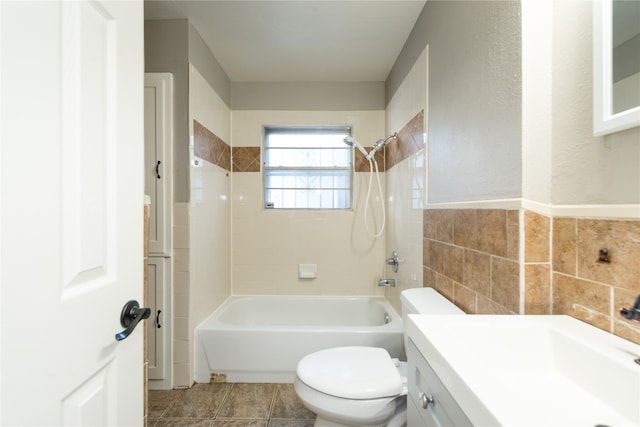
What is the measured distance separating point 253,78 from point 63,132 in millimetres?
2181

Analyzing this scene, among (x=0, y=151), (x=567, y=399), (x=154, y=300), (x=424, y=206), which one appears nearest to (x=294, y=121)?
(x=424, y=206)

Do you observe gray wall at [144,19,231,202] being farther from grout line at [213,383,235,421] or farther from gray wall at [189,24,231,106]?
grout line at [213,383,235,421]

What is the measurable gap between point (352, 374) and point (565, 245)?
2.95ft

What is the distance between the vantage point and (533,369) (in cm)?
66

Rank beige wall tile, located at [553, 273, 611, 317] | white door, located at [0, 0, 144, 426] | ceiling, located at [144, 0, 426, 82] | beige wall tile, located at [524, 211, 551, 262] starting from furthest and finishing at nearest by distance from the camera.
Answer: ceiling, located at [144, 0, 426, 82] < beige wall tile, located at [524, 211, 551, 262] < beige wall tile, located at [553, 273, 611, 317] < white door, located at [0, 0, 144, 426]

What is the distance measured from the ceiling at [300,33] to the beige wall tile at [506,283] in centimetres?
149

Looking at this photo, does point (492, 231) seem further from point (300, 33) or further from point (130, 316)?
point (300, 33)

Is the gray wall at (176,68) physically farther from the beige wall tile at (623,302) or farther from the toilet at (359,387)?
the beige wall tile at (623,302)

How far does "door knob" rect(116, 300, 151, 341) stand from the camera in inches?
25.5

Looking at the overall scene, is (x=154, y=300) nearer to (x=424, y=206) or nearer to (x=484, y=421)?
(x=424, y=206)

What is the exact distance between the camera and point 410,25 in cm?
174

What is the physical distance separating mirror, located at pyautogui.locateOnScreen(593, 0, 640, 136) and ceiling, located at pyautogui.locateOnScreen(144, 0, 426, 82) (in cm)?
112

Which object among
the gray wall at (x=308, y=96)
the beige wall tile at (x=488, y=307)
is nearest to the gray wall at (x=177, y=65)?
the gray wall at (x=308, y=96)

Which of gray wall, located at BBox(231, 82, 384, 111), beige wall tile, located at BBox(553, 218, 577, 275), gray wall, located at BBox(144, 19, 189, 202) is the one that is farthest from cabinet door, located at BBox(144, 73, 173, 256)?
beige wall tile, located at BBox(553, 218, 577, 275)
